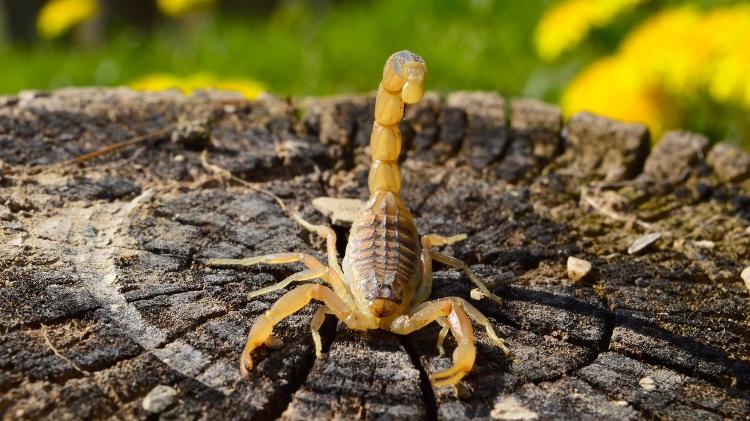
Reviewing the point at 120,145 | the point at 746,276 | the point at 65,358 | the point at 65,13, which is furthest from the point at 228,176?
the point at 65,13

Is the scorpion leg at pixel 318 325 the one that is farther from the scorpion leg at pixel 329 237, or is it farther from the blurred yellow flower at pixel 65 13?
the blurred yellow flower at pixel 65 13

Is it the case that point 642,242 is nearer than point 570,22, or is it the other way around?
point 642,242

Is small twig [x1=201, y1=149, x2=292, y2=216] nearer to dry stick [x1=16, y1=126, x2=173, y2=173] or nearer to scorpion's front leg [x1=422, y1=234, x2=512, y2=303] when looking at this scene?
dry stick [x1=16, y1=126, x2=173, y2=173]

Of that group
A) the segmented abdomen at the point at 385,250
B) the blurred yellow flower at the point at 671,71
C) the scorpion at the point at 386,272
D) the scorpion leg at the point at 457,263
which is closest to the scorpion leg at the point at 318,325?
the scorpion at the point at 386,272

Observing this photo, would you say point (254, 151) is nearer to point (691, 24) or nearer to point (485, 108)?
point (485, 108)

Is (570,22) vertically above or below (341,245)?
above

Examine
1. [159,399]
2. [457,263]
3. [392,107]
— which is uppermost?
[392,107]

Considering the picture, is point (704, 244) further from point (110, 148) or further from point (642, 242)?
point (110, 148)
